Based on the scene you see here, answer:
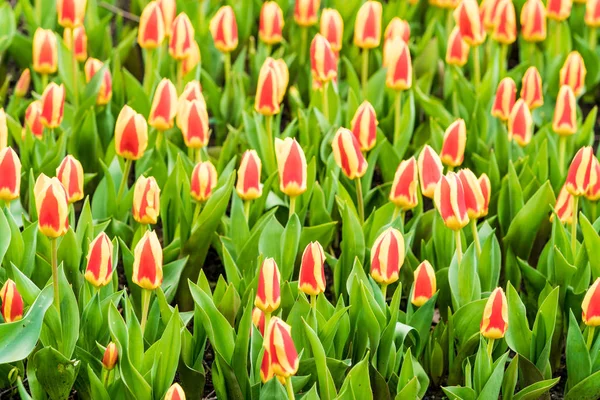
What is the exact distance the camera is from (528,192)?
10.3 feet

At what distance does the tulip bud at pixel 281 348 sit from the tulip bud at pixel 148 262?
411 mm

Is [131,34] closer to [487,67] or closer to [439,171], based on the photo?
[487,67]

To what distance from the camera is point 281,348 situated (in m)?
2.08

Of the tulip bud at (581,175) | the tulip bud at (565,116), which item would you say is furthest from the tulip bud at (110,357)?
the tulip bud at (565,116)

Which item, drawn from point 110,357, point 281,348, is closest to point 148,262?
point 110,357

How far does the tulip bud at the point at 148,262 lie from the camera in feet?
A: 7.79

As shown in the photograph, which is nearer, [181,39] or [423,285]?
[423,285]

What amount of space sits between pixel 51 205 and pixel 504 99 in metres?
1.60

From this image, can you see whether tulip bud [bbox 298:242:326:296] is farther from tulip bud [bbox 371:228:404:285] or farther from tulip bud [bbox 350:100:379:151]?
tulip bud [bbox 350:100:379:151]

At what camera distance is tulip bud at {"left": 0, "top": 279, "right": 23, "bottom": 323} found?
94.2 inches

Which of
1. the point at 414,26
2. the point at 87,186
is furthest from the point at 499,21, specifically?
the point at 87,186

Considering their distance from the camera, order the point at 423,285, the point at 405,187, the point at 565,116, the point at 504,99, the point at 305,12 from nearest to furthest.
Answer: the point at 423,285
the point at 405,187
the point at 565,116
the point at 504,99
the point at 305,12

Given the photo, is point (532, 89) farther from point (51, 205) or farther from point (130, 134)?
point (51, 205)

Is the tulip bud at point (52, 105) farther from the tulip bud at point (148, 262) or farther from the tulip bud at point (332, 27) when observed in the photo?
the tulip bud at point (332, 27)
